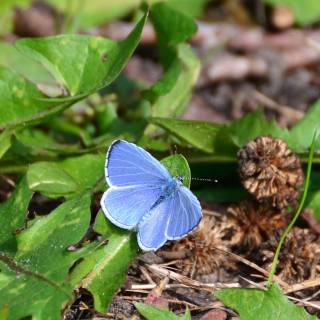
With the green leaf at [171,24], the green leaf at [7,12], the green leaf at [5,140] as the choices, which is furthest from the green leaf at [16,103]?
the green leaf at [7,12]

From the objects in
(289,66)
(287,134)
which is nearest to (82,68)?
(287,134)

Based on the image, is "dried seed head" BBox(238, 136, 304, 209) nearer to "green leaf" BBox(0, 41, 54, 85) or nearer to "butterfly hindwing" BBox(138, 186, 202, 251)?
"butterfly hindwing" BBox(138, 186, 202, 251)

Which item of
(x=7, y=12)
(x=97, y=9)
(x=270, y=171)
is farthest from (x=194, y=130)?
(x=97, y=9)

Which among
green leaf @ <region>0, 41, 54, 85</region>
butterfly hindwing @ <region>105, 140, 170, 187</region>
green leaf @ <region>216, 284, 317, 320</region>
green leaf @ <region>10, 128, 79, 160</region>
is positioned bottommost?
green leaf @ <region>216, 284, 317, 320</region>

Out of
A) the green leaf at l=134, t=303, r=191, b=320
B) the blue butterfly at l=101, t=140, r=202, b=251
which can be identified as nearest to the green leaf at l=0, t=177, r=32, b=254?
the blue butterfly at l=101, t=140, r=202, b=251

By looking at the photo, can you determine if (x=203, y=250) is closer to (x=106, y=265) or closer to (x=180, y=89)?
(x=106, y=265)

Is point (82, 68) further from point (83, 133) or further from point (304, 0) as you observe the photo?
point (304, 0)
